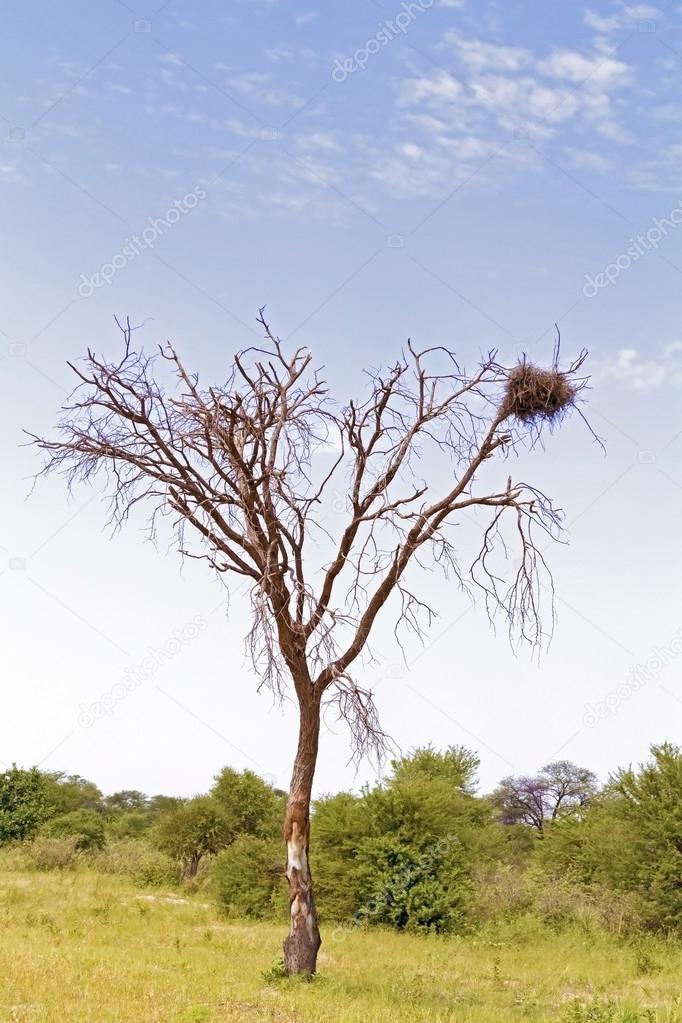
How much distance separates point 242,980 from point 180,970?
114 cm

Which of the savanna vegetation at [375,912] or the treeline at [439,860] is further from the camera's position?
the treeline at [439,860]

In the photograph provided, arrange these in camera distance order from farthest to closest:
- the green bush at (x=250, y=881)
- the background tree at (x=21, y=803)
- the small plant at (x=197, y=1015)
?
1. the background tree at (x=21, y=803)
2. the green bush at (x=250, y=881)
3. the small plant at (x=197, y=1015)

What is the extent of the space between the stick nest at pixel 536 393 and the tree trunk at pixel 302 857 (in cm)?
486

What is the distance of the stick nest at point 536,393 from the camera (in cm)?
1182

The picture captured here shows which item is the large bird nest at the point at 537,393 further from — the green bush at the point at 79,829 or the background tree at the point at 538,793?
the background tree at the point at 538,793

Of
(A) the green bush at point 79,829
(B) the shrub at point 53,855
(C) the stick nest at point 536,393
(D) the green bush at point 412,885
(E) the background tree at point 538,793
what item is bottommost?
(B) the shrub at point 53,855

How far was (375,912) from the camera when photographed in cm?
1845

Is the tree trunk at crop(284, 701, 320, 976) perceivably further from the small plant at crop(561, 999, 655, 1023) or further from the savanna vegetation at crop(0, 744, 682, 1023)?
the small plant at crop(561, 999, 655, 1023)

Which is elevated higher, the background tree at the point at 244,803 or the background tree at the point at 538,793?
the background tree at the point at 538,793

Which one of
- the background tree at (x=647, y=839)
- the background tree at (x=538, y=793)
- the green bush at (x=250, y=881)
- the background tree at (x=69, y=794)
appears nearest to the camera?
the background tree at (x=647, y=839)

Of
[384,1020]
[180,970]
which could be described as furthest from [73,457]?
[384,1020]

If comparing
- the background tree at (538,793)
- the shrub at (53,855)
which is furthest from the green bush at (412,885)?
the background tree at (538,793)

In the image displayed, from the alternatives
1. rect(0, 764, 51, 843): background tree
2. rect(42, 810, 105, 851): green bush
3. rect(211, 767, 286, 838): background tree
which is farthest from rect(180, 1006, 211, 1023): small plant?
rect(0, 764, 51, 843): background tree

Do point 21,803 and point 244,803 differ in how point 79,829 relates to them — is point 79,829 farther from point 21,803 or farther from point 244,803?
point 244,803
